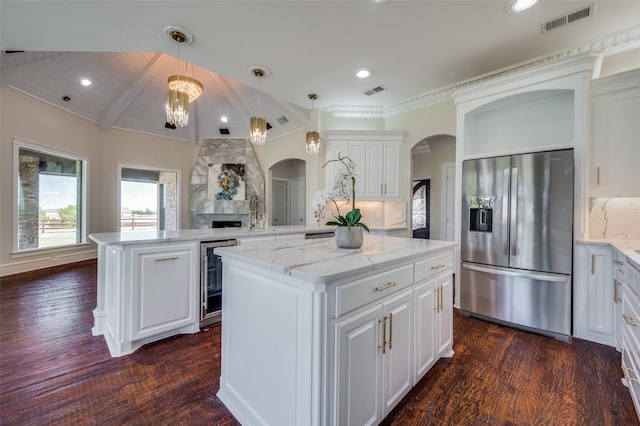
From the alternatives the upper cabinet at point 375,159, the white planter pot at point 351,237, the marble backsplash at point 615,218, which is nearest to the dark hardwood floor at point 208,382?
the white planter pot at point 351,237

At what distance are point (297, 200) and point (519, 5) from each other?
6.54 m

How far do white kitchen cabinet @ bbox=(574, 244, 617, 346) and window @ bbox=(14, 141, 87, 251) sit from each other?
7.91m

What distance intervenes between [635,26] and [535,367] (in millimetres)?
3304

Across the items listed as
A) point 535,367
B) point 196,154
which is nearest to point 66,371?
point 535,367

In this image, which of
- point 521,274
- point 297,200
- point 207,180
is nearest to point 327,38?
point 521,274

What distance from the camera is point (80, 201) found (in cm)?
582

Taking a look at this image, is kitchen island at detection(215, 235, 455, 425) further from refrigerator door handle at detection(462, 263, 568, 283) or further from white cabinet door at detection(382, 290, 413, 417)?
refrigerator door handle at detection(462, 263, 568, 283)

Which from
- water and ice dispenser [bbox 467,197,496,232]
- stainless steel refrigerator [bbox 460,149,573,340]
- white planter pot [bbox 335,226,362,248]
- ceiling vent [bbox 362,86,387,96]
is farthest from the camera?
ceiling vent [bbox 362,86,387,96]

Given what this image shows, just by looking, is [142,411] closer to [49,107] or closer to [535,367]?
[535,367]

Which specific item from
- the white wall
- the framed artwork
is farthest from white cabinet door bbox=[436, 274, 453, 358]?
the white wall

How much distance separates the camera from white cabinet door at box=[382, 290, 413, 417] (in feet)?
4.83

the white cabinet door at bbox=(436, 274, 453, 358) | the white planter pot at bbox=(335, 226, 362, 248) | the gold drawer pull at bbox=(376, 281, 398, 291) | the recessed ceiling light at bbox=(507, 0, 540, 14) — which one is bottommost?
the white cabinet door at bbox=(436, 274, 453, 358)

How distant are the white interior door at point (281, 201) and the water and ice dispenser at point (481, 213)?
597 cm

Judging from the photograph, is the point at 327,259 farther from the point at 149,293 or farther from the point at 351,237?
the point at 149,293
